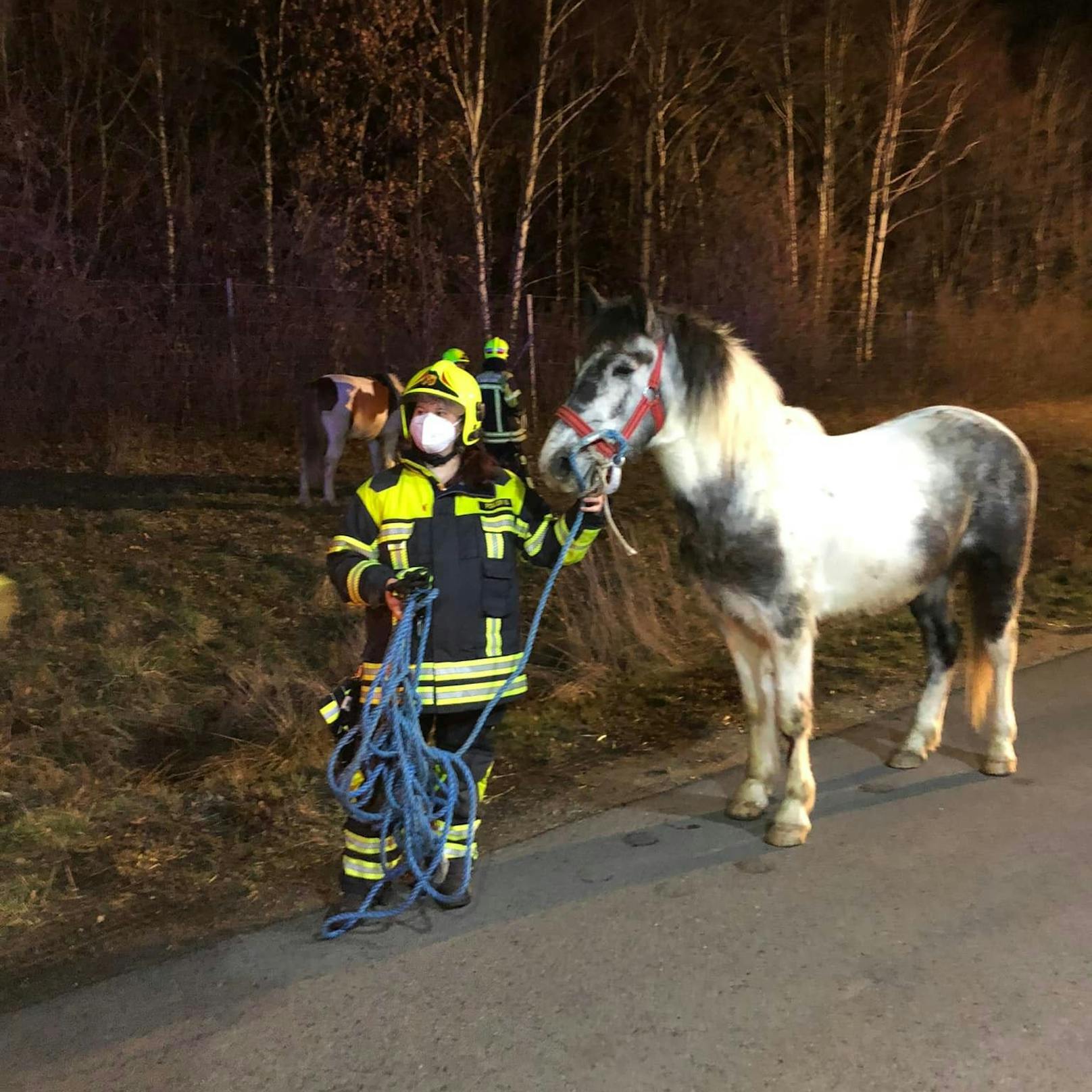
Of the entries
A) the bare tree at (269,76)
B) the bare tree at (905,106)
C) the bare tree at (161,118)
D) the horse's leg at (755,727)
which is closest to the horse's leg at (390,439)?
the horse's leg at (755,727)

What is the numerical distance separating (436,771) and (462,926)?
0.50 m

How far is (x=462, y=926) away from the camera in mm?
3146

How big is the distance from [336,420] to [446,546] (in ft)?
20.5

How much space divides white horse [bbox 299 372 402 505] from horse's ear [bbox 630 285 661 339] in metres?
5.75

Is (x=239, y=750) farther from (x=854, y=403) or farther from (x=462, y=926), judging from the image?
(x=854, y=403)

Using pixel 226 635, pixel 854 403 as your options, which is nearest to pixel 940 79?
pixel 854 403

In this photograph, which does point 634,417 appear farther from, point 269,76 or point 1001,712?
point 269,76

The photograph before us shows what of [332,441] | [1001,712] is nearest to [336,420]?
[332,441]

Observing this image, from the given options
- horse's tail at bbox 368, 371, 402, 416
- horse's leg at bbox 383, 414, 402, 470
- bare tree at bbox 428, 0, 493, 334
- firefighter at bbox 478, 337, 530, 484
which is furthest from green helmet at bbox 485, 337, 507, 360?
bare tree at bbox 428, 0, 493, 334

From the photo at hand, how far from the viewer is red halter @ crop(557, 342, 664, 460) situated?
3318mm

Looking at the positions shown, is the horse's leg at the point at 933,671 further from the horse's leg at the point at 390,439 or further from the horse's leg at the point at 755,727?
the horse's leg at the point at 390,439

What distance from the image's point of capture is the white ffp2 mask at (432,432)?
307 centimetres

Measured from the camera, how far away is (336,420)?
9.05 metres

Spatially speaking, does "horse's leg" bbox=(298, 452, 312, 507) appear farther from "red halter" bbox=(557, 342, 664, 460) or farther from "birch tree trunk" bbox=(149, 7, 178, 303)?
"birch tree trunk" bbox=(149, 7, 178, 303)
